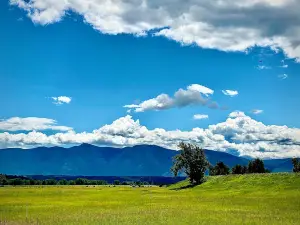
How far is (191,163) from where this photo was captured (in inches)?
5428

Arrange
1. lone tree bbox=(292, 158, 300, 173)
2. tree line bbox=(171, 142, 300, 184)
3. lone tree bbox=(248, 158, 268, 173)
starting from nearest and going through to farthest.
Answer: lone tree bbox=(292, 158, 300, 173), tree line bbox=(171, 142, 300, 184), lone tree bbox=(248, 158, 268, 173)

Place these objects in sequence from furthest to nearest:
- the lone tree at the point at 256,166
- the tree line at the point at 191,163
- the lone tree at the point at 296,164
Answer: the lone tree at the point at 256,166
the tree line at the point at 191,163
the lone tree at the point at 296,164

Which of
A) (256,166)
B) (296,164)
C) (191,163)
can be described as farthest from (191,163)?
(256,166)

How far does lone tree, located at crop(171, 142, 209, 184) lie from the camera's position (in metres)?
138

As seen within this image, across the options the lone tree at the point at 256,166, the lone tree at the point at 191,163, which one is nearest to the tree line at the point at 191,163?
the lone tree at the point at 191,163

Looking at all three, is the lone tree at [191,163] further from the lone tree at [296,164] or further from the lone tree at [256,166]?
the lone tree at [256,166]

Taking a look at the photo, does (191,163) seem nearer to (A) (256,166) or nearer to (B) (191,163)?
(B) (191,163)

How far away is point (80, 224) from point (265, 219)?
19.2m

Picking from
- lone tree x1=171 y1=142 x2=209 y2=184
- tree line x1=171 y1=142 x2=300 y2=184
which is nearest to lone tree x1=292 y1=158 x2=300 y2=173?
tree line x1=171 y1=142 x2=300 y2=184

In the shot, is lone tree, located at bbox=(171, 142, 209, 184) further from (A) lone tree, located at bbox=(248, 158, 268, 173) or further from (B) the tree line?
(A) lone tree, located at bbox=(248, 158, 268, 173)

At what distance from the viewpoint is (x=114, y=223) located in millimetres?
39500

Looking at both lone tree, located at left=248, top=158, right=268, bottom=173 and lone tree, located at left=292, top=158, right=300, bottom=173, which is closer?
lone tree, located at left=292, top=158, right=300, bottom=173

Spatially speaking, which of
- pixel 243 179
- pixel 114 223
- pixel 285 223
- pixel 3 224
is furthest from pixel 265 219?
pixel 243 179

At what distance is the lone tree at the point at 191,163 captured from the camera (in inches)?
5428
